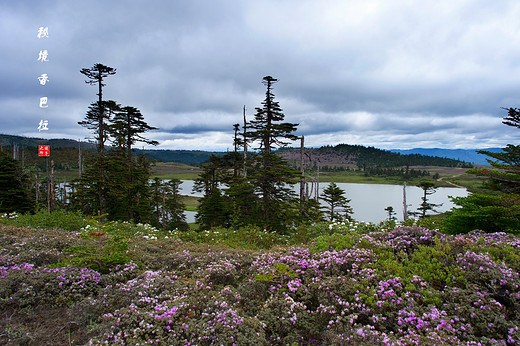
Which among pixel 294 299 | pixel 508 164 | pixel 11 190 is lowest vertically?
pixel 294 299

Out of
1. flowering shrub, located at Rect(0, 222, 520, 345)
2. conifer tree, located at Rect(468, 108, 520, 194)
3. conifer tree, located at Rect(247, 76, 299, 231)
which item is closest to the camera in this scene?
flowering shrub, located at Rect(0, 222, 520, 345)

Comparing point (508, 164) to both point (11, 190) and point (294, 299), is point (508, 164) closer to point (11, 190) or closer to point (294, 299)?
point (294, 299)

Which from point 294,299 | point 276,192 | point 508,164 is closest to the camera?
point 294,299

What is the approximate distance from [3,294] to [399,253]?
284 inches

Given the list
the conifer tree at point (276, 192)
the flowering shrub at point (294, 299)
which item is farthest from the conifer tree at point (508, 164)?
the conifer tree at point (276, 192)

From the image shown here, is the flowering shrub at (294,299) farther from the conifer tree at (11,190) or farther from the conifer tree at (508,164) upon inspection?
the conifer tree at (11,190)

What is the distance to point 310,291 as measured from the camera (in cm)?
434

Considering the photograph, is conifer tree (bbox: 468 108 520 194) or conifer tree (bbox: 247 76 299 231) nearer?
conifer tree (bbox: 468 108 520 194)

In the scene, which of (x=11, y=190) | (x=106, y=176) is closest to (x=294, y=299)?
(x=106, y=176)

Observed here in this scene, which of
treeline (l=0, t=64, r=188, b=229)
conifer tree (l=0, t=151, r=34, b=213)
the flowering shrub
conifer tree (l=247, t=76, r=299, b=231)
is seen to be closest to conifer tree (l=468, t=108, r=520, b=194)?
the flowering shrub

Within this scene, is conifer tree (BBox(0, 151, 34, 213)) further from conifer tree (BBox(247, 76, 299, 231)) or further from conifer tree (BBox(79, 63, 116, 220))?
conifer tree (BBox(247, 76, 299, 231))

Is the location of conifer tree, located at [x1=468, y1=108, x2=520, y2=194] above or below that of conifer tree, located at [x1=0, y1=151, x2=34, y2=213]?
above

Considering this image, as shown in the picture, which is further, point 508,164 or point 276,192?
point 276,192

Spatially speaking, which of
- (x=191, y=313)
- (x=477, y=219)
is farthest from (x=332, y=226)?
(x=191, y=313)
